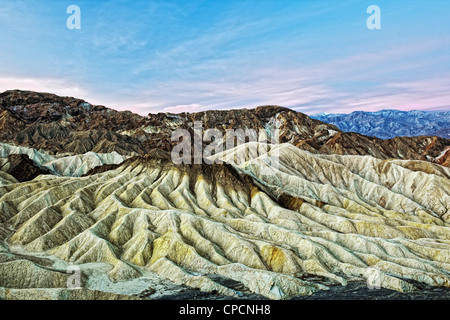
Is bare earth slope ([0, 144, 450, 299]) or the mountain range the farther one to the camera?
bare earth slope ([0, 144, 450, 299])

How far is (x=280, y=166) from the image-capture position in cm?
13788

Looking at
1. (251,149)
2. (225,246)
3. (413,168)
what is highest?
(251,149)

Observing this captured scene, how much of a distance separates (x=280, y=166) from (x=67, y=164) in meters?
108

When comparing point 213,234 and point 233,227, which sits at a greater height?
point 213,234

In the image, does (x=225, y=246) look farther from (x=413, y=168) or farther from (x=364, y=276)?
(x=413, y=168)

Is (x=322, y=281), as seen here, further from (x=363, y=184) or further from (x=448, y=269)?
(x=363, y=184)

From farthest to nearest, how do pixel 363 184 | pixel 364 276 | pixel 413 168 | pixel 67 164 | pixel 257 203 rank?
pixel 67 164, pixel 413 168, pixel 363 184, pixel 257 203, pixel 364 276

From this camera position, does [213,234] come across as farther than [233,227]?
No

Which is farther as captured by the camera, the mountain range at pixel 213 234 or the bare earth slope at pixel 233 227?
the bare earth slope at pixel 233 227

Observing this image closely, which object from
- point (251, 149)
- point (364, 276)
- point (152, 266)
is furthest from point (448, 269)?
point (251, 149)

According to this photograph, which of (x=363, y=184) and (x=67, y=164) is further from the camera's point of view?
(x=67, y=164)
